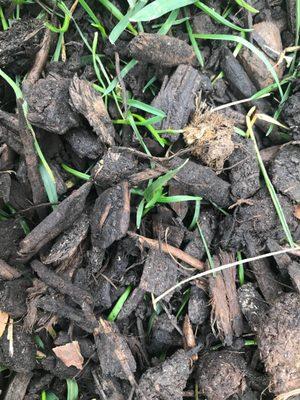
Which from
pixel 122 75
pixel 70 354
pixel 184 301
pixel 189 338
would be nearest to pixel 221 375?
pixel 189 338

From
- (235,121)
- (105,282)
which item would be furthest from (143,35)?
(105,282)

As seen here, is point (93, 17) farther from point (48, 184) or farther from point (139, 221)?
point (139, 221)

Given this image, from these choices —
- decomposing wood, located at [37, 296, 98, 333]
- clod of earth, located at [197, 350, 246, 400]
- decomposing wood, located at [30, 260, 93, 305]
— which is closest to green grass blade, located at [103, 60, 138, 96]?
decomposing wood, located at [30, 260, 93, 305]

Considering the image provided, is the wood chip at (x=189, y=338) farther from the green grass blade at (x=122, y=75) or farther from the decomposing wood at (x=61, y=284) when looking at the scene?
the green grass blade at (x=122, y=75)

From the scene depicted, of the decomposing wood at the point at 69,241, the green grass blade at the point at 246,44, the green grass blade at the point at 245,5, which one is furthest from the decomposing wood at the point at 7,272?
the green grass blade at the point at 245,5

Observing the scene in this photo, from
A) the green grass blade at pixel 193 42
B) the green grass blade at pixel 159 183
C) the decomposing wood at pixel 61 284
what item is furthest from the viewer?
the green grass blade at pixel 193 42

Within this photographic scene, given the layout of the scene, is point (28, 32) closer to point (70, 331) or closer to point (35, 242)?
point (35, 242)
